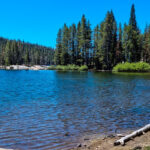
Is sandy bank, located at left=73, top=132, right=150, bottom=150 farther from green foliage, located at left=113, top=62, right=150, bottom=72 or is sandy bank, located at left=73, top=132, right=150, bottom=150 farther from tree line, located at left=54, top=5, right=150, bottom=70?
tree line, located at left=54, top=5, right=150, bottom=70

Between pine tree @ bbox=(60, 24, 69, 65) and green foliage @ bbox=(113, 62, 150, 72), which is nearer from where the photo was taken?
green foliage @ bbox=(113, 62, 150, 72)

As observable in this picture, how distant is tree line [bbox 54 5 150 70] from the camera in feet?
245

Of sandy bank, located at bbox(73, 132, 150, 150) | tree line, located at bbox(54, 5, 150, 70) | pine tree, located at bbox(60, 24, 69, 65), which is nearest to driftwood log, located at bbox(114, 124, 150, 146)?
sandy bank, located at bbox(73, 132, 150, 150)

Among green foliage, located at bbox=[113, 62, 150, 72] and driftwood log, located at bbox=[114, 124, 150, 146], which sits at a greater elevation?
green foliage, located at bbox=[113, 62, 150, 72]

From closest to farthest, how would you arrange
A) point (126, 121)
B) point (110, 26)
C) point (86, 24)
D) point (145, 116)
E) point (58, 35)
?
point (126, 121) < point (145, 116) < point (110, 26) < point (86, 24) < point (58, 35)

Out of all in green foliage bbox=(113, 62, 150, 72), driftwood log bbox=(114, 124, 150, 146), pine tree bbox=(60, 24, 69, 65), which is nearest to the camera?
driftwood log bbox=(114, 124, 150, 146)

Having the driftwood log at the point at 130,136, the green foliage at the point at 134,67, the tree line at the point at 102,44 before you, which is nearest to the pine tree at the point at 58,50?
the tree line at the point at 102,44

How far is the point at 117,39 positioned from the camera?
271ft

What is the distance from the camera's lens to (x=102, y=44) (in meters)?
75.4

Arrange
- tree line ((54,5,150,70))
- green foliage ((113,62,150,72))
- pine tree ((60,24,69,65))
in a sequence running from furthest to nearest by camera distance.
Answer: pine tree ((60,24,69,65)), tree line ((54,5,150,70)), green foliage ((113,62,150,72))

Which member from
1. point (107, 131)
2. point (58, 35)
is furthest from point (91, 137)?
point (58, 35)

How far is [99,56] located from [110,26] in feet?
36.8

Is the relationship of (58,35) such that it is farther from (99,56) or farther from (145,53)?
(145,53)

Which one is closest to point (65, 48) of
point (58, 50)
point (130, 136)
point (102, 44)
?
point (58, 50)
